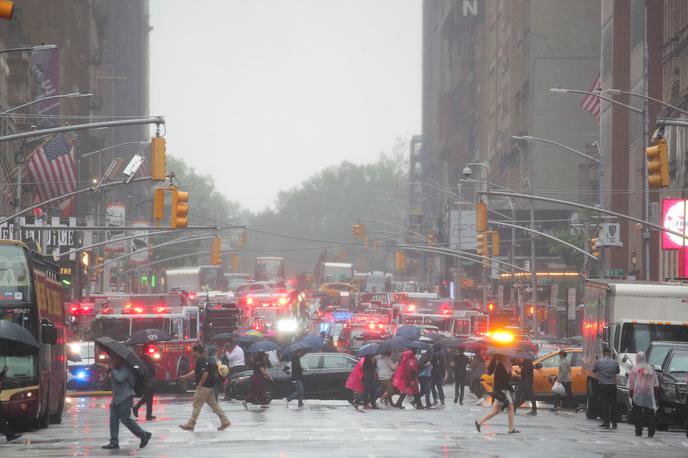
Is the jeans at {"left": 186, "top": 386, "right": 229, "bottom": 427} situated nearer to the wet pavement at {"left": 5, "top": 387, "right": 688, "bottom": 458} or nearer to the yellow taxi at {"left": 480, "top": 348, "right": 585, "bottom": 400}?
the wet pavement at {"left": 5, "top": 387, "right": 688, "bottom": 458}

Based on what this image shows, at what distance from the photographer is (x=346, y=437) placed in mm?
26094

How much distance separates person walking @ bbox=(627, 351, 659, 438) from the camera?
2822 cm

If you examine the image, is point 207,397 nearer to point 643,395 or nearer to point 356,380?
point 643,395

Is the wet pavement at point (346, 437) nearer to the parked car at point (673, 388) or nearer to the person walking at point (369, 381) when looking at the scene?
the parked car at point (673, 388)

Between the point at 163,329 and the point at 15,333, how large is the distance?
22010 millimetres

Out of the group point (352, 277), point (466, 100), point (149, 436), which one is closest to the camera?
point (149, 436)

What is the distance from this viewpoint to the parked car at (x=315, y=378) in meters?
39.5

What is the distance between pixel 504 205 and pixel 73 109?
32.4m

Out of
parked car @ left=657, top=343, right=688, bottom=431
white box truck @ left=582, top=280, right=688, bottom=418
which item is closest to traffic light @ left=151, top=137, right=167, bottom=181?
white box truck @ left=582, top=280, right=688, bottom=418

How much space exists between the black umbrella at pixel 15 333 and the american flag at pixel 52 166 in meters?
42.6

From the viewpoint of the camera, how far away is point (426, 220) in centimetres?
18875

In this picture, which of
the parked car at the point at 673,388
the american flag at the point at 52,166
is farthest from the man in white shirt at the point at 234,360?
the american flag at the point at 52,166

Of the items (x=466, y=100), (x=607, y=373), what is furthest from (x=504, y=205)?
(x=607, y=373)

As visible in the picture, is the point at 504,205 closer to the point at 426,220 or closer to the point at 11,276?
the point at 426,220
